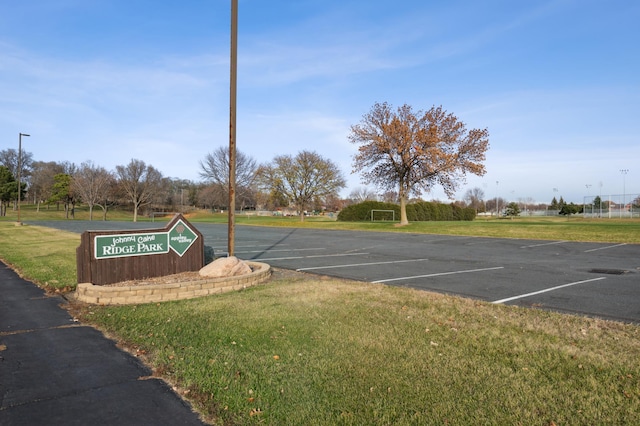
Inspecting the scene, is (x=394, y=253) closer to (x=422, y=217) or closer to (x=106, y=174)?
(x=422, y=217)

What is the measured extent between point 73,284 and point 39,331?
3.42 metres

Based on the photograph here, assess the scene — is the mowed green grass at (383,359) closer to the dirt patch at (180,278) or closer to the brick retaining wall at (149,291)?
the brick retaining wall at (149,291)

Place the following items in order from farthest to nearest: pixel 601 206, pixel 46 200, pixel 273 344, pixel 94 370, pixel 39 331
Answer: pixel 46 200, pixel 601 206, pixel 39 331, pixel 273 344, pixel 94 370

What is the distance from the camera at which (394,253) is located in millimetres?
14867

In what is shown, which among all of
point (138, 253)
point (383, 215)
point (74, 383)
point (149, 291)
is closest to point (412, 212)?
point (383, 215)

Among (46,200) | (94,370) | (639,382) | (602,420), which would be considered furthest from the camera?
(46,200)

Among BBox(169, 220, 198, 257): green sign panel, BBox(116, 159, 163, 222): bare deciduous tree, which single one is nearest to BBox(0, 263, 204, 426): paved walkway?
BBox(169, 220, 198, 257): green sign panel

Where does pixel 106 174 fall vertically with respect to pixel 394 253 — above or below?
above

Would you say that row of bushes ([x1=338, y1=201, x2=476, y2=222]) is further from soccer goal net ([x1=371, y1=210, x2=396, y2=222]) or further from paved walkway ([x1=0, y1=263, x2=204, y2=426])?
paved walkway ([x1=0, y1=263, x2=204, y2=426])

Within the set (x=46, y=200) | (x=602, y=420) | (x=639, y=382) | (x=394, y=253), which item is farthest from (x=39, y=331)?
(x=46, y=200)

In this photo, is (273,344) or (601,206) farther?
(601,206)

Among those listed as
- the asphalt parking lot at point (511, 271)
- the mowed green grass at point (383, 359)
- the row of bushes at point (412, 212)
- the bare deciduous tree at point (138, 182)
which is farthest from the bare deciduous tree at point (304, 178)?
the mowed green grass at point (383, 359)

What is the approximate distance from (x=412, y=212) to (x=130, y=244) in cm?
4844

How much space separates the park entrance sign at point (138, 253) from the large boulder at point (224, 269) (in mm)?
816
